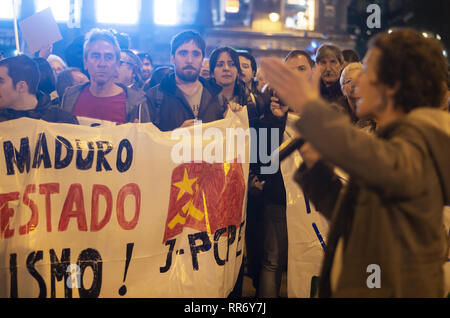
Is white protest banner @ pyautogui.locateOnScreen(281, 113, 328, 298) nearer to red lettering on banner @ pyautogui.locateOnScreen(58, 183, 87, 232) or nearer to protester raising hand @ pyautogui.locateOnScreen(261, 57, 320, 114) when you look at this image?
red lettering on banner @ pyautogui.locateOnScreen(58, 183, 87, 232)

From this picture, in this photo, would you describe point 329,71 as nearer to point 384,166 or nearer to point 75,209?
point 75,209

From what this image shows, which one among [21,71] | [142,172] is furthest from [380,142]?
Result: [21,71]

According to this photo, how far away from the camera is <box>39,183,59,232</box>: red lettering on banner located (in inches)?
126

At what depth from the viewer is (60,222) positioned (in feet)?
10.6

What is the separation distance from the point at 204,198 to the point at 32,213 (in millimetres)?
1180

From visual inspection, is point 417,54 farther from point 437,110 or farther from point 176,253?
point 176,253

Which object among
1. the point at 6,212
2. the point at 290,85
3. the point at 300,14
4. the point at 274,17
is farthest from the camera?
the point at 300,14

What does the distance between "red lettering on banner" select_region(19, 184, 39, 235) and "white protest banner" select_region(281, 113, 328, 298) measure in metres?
1.87

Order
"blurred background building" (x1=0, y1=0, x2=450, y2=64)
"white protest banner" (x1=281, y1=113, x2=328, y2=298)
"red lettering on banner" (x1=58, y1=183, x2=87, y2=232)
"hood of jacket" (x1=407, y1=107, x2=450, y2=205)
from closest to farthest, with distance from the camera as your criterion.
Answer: "hood of jacket" (x1=407, y1=107, x2=450, y2=205)
"red lettering on banner" (x1=58, y1=183, x2=87, y2=232)
"white protest banner" (x1=281, y1=113, x2=328, y2=298)
"blurred background building" (x1=0, y1=0, x2=450, y2=64)

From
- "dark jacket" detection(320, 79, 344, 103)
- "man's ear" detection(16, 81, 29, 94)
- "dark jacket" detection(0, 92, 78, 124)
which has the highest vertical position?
"man's ear" detection(16, 81, 29, 94)

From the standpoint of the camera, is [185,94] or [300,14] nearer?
[185,94]

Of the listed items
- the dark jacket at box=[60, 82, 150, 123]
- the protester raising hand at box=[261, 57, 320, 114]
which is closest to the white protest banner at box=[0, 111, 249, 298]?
the dark jacket at box=[60, 82, 150, 123]

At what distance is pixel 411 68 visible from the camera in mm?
1665

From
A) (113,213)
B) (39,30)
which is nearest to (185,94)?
(113,213)
